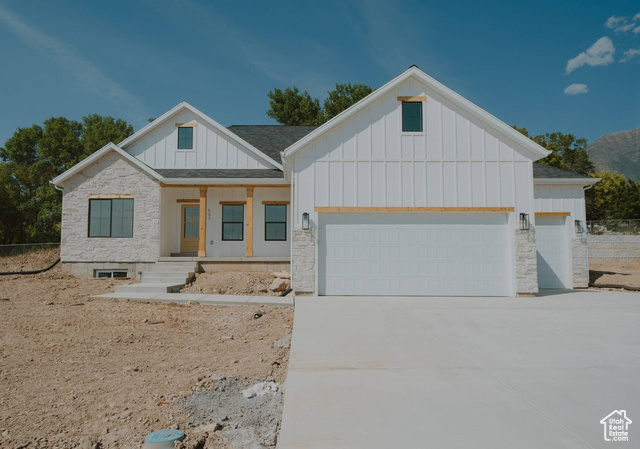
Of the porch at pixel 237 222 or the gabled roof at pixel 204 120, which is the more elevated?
the gabled roof at pixel 204 120

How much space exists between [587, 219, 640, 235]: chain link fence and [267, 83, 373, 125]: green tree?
2001cm

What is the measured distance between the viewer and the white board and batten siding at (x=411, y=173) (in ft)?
35.4

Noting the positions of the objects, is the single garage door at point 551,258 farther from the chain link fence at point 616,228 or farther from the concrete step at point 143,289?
the chain link fence at point 616,228

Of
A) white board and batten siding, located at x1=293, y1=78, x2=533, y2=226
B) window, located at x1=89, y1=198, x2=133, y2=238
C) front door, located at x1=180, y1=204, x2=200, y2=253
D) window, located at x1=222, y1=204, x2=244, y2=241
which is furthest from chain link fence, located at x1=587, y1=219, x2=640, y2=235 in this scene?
window, located at x1=89, y1=198, x2=133, y2=238

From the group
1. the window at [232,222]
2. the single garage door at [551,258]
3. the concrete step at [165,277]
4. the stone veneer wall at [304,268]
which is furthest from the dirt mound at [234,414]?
the single garage door at [551,258]

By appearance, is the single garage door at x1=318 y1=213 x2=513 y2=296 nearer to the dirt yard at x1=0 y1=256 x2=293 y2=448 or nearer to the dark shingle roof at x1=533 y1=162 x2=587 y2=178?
the dirt yard at x1=0 y1=256 x2=293 y2=448

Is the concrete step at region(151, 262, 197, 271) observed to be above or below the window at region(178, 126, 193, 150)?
below

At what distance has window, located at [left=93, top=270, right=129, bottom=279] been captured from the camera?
1412cm

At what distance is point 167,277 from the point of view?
12.9 meters

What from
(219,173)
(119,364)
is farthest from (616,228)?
(119,364)

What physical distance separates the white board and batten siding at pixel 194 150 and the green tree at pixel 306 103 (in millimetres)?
17928

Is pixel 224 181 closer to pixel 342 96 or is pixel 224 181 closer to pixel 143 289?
pixel 143 289

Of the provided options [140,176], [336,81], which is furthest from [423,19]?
[336,81]

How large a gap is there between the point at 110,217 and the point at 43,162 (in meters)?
25.5
